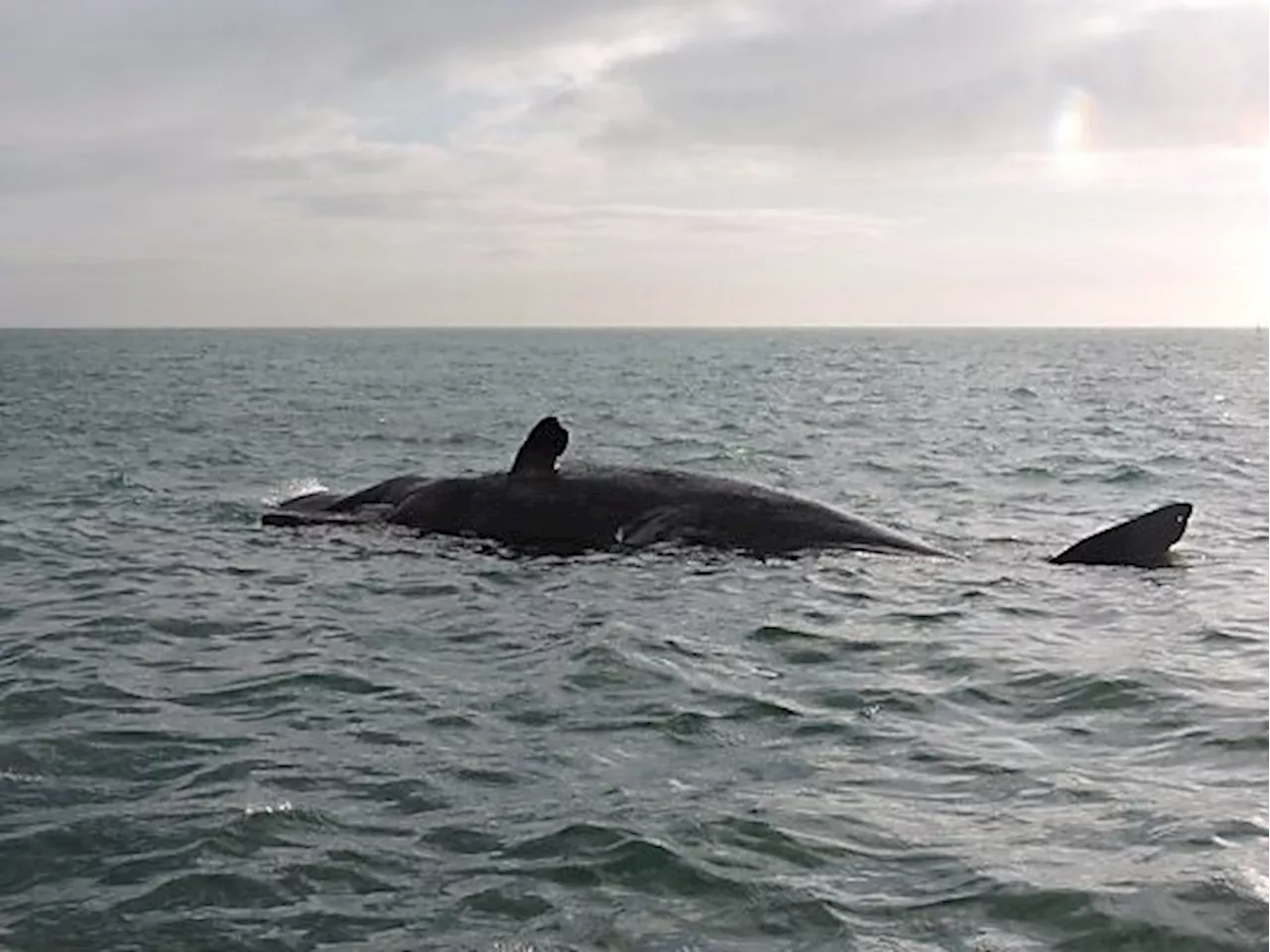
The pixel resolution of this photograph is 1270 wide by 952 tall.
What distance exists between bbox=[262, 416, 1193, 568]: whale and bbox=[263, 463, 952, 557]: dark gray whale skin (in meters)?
0.01

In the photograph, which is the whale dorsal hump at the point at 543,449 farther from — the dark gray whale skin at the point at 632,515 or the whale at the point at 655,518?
the dark gray whale skin at the point at 632,515

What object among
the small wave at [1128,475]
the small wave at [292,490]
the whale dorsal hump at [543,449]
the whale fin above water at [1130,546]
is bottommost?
the small wave at [292,490]

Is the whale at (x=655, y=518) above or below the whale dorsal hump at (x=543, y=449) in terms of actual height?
below

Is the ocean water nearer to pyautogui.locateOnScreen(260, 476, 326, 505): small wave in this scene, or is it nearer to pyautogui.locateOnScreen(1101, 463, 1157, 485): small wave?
pyautogui.locateOnScreen(260, 476, 326, 505): small wave

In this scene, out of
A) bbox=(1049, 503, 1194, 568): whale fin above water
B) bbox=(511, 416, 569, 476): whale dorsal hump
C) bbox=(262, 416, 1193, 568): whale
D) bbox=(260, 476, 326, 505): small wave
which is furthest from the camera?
bbox=(260, 476, 326, 505): small wave

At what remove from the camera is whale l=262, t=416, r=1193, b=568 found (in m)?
16.6

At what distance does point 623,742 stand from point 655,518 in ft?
23.2

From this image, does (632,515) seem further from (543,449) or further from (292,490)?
(292,490)

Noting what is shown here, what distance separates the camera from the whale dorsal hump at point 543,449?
17.0 meters

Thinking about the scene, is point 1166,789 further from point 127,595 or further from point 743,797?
point 127,595

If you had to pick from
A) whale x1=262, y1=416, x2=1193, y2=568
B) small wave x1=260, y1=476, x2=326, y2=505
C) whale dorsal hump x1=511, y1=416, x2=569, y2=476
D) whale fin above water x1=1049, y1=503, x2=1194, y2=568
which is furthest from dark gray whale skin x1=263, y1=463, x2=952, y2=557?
small wave x1=260, y1=476, x2=326, y2=505

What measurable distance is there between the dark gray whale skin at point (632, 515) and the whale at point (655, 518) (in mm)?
11

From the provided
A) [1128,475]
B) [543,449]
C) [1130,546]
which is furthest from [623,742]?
[1128,475]

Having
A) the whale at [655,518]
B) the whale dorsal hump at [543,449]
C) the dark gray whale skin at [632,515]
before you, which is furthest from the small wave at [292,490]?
the whale dorsal hump at [543,449]
